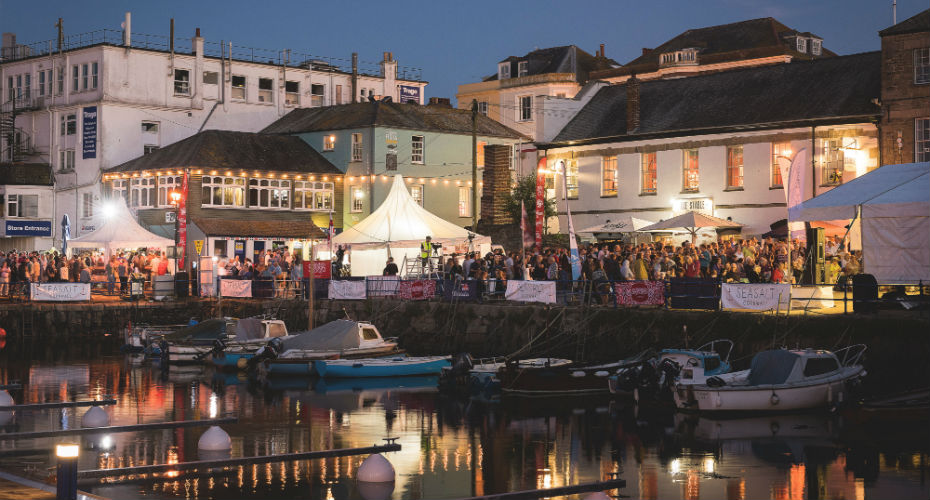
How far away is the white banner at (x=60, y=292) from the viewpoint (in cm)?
4769

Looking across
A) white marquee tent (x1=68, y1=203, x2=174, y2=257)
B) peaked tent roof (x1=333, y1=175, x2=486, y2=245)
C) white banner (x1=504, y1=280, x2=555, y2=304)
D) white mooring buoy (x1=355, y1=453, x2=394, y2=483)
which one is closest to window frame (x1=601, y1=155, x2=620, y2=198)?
peaked tent roof (x1=333, y1=175, x2=486, y2=245)

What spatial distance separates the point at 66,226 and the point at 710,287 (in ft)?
113

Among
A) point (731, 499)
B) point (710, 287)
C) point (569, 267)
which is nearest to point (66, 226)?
point (569, 267)

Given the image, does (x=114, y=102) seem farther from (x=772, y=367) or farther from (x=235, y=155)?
(x=772, y=367)

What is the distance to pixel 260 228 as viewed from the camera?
61219 millimetres

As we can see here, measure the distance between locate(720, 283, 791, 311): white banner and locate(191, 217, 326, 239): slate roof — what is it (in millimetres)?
33628

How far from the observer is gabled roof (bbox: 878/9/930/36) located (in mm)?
41156

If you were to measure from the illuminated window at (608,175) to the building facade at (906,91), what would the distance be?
12856mm

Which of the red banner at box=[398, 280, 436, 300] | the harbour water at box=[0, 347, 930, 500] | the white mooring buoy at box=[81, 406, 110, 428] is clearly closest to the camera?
the harbour water at box=[0, 347, 930, 500]

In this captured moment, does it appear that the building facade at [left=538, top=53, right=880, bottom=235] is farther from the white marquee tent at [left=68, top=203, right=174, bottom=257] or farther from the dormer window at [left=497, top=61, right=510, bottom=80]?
the dormer window at [left=497, top=61, right=510, bottom=80]

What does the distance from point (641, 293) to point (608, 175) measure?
1893cm

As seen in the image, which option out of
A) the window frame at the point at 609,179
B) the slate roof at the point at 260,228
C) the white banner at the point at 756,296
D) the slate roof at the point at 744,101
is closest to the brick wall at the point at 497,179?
the slate roof at the point at 744,101

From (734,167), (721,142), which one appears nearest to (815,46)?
(721,142)

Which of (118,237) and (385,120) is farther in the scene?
(385,120)
